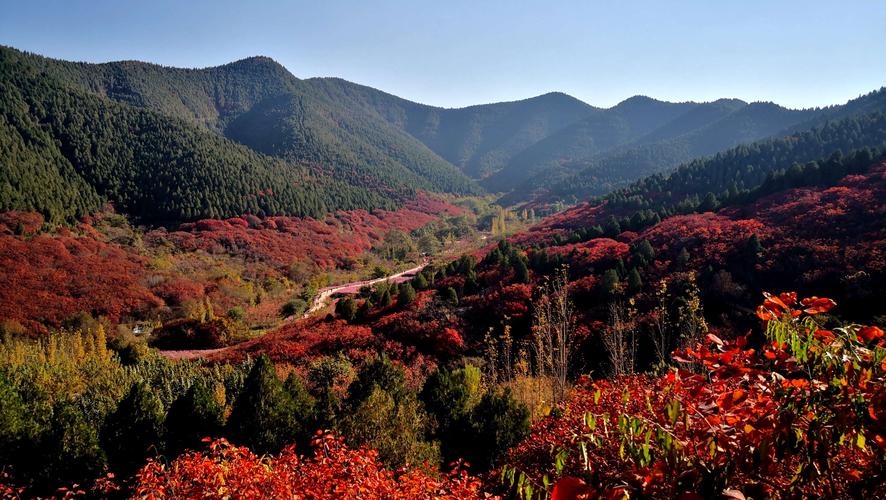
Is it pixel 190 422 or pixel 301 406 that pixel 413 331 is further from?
pixel 190 422

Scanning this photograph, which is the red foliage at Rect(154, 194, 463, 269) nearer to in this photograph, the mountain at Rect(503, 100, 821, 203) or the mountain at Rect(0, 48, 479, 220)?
the mountain at Rect(0, 48, 479, 220)

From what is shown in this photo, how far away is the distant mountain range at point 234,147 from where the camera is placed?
5244 cm

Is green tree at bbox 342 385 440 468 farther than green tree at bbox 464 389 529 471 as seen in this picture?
No

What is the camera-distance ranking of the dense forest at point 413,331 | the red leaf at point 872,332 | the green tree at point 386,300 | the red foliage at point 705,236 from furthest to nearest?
the green tree at point 386,300 → the red foliage at point 705,236 → the dense forest at point 413,331 → the red leaf at point 872,332

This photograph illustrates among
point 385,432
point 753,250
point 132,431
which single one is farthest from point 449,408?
point 753,250

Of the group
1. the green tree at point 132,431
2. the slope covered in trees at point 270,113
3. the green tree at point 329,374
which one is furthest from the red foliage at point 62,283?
the slope covered in trees at point 270,113

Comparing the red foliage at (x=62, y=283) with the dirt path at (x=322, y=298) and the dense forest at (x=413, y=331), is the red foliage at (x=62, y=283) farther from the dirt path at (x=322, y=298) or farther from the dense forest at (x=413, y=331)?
the dirt path at (x=322, y=298)

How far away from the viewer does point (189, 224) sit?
4941 cm

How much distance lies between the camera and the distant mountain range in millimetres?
52438

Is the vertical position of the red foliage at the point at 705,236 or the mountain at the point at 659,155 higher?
the mountain at the point at 659,155

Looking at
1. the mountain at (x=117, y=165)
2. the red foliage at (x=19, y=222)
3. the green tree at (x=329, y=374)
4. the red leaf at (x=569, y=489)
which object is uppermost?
the mountain at (x=117, y=165)

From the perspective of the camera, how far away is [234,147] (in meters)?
76.2

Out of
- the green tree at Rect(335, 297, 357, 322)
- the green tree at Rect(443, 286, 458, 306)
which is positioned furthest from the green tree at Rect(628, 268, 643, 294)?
the green tree at Rect(335, 297, 357, 322)

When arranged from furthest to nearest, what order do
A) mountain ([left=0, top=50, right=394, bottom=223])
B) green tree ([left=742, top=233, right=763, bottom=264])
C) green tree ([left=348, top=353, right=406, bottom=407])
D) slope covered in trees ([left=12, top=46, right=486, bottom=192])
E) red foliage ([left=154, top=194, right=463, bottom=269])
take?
slope covered in trees ([left=12, top=46, right=486, bottom=192]) < mountain ([left=0, top=50, right=394, bottom=223]) < red foliage ([left=154, top=194, right=463, bottom=269]) < green tree ([left=742, top=233, right=763, bottom=264]) < green tree ([left=348, top=353, right=406, bottom=407])
